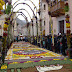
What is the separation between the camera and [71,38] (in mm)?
10234

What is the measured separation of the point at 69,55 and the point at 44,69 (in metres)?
3.15

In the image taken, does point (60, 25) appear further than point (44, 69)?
Yes

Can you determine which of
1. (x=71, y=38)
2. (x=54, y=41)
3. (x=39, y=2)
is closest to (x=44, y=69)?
(x=71, y=38)

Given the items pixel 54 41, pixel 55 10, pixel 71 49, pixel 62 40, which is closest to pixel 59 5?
pixel 55 10

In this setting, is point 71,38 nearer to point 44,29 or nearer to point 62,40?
point 62,40

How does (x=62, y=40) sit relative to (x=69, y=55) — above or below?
above

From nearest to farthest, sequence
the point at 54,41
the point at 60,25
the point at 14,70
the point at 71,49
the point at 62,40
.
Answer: the point at 14,70
the point at 71,49
the point at 62,40
the point at 54,41
the point at 60,25

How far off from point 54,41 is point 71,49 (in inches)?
157

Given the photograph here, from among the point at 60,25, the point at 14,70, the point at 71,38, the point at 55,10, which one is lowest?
the point at 14,70

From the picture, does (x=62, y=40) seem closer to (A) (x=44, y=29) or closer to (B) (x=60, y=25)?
(B) (x=60, y=25)

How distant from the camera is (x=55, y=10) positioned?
1853 centimetres

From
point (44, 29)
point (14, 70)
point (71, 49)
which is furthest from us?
point (44, 29)

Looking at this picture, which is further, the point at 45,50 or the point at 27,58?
the point at 45,50

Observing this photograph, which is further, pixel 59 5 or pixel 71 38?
pixel 59 5
